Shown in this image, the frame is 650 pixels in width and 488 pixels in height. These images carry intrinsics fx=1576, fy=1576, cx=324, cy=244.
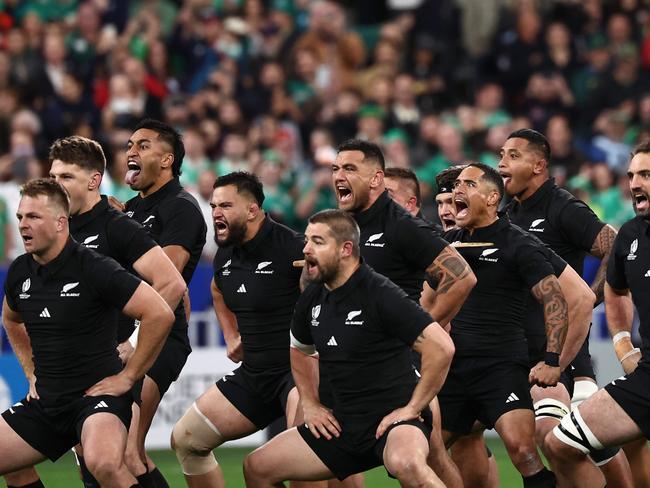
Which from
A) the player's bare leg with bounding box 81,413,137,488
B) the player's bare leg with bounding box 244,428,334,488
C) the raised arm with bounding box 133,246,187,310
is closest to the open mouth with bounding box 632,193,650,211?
the player's bare leg with bounding box 244,428,334,488

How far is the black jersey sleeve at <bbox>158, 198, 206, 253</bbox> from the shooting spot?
397 inches

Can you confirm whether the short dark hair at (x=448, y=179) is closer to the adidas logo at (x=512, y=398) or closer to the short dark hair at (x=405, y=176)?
the short dark hair at (x=405, y=176)

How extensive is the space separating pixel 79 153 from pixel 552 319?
3.02 metres

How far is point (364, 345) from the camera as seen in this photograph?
8656mm

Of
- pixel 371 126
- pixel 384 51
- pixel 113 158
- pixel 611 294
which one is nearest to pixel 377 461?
pixel 611 294

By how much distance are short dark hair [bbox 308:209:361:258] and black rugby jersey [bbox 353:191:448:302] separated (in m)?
0.91

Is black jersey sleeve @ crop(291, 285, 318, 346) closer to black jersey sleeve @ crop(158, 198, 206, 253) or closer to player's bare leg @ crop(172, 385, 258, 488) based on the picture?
player's bare leg @ crop(172, 385, 258, 488)

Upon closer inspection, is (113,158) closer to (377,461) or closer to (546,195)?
(546,195)

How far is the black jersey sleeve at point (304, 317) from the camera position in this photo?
350 inches

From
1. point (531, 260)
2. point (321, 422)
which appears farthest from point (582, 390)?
point (321, 422)

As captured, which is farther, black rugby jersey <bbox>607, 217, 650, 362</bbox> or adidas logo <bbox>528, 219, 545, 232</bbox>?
adidas logo <bbox>528, 219, 545, 232</bbox>

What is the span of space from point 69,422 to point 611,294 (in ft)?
10.9

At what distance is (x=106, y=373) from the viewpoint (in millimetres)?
9000

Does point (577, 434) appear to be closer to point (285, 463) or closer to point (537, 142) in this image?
point (285, 463)
